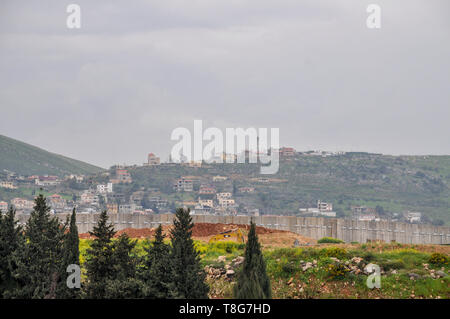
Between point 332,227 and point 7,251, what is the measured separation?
2748 centimetres

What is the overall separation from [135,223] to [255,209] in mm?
115334

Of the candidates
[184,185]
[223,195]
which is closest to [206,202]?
[223,195]

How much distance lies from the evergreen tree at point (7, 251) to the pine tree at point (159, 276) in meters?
5.20

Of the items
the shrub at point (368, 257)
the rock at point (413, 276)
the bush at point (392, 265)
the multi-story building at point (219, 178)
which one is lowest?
the rock at point (413, 276)

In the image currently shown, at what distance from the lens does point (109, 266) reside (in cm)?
2203

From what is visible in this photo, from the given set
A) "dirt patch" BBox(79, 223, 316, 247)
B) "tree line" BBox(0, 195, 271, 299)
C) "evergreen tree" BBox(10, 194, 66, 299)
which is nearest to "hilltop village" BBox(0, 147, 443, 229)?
"dirt patch" BBox(79, 223, 316, 247)

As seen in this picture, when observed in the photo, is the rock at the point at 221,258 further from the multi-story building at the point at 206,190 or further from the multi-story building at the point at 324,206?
the multi-story building at the point at 206,190

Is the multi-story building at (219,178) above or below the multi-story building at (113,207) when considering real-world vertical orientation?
above

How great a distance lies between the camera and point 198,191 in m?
178

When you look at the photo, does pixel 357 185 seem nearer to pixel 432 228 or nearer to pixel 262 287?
pixel 432 228

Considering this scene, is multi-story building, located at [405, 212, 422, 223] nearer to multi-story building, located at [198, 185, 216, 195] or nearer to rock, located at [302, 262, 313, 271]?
multi-story building, located at [198, 185, 216, 195]

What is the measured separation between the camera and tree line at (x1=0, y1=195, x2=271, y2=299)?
19.2 meters

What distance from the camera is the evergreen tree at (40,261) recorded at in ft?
72.4

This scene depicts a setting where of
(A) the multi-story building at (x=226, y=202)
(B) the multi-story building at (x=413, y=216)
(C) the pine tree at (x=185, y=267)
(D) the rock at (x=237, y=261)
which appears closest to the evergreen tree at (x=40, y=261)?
(C) the pine tree at (x=185, y=267)
